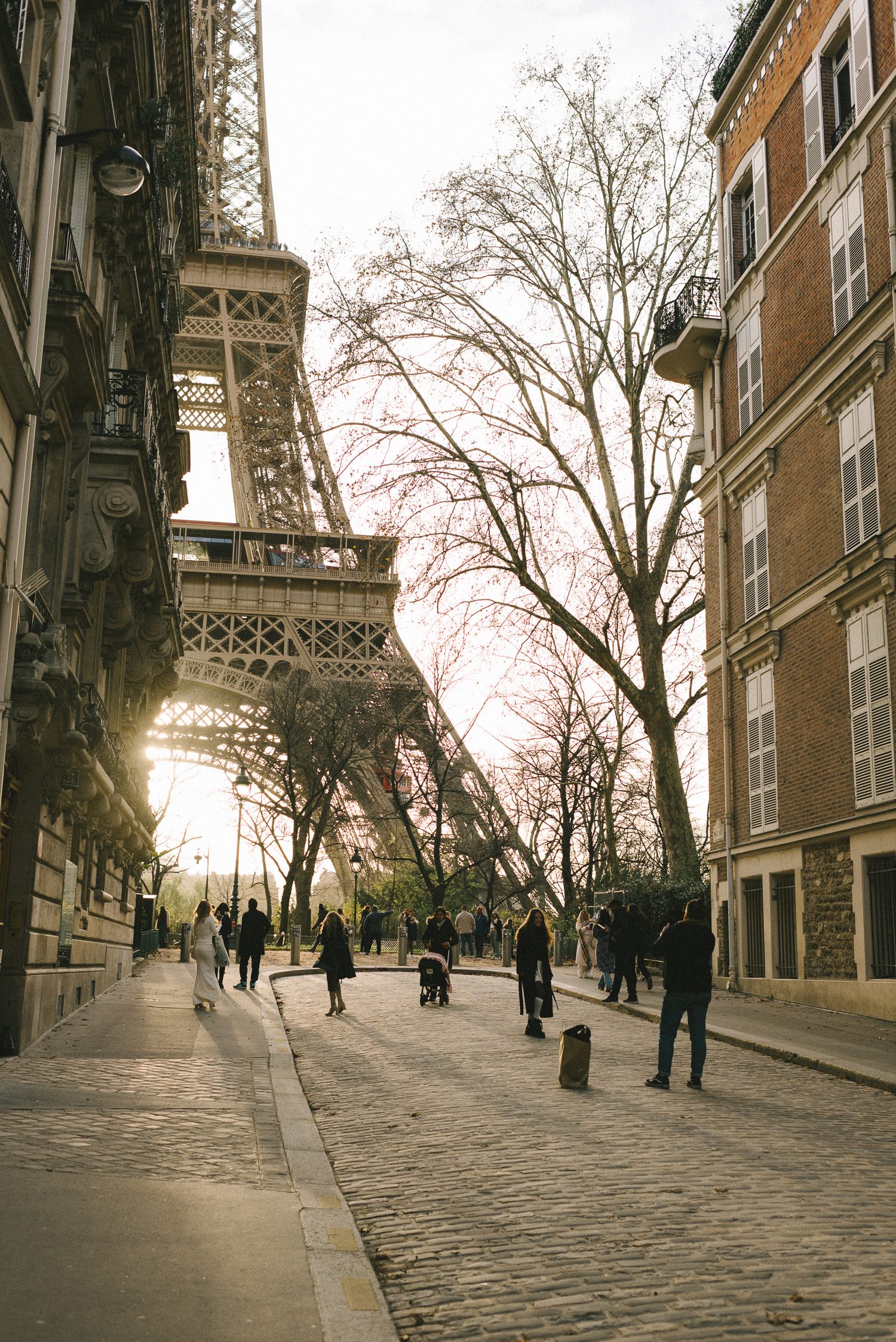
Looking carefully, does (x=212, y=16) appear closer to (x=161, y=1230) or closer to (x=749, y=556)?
(x=749, y=556)

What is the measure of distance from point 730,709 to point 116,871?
11.6 meters

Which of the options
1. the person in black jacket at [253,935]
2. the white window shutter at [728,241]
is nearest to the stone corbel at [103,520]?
the person in black jacket at [253,935]

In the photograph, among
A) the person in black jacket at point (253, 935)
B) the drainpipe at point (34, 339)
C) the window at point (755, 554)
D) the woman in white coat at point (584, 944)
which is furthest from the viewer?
the woman in white coat at point (584, 944)

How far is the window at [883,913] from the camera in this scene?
61.7 feet

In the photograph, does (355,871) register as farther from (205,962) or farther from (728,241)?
(205,962)

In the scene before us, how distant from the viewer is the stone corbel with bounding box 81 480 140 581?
15.4 m

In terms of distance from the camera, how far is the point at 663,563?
28.4 m

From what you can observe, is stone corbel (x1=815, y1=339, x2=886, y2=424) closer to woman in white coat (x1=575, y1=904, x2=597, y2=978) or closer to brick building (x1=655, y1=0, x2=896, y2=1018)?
brick building (x1=655, y1=0, x2=896, y2=1018)

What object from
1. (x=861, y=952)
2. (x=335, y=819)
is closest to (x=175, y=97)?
(x=861, y=952)

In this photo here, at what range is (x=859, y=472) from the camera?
2030cm

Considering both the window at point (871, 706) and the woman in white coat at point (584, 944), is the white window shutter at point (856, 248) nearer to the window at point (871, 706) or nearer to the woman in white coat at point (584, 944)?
the window at point (871, 706)

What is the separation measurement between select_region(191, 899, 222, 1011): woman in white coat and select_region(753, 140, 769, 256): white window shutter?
15.5 metres

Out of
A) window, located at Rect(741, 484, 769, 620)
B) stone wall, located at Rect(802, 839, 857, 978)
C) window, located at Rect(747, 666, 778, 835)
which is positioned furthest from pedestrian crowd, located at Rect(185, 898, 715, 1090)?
window, located at Rect(741, 484, 769, 620)

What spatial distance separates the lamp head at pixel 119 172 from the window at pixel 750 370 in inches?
607
